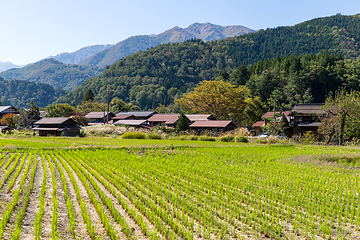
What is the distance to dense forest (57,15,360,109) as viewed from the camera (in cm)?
10838

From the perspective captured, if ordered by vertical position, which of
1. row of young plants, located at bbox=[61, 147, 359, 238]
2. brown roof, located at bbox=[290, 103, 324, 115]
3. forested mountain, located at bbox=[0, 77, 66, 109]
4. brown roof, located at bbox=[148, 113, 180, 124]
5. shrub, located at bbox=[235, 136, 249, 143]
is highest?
forested mountain, located at bbox=[0, 77, 66, 109]

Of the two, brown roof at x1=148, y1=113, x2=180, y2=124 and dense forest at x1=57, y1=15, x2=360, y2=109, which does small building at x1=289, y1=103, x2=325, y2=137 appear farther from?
dense forest at x1=57, y1=15, x2=360, y2=109

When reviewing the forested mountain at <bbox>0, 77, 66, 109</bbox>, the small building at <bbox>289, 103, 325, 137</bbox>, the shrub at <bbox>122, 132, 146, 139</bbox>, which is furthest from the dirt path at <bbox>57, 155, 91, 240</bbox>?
the forested mountain at <bbox>0, 77, 66, 109</bbox>

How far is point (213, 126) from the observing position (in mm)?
40094

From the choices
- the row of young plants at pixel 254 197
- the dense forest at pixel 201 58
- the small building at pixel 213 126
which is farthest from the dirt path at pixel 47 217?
the dense forest at pixel 201 58

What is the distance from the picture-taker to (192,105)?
56031 mm

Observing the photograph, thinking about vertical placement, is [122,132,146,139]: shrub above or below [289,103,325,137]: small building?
below

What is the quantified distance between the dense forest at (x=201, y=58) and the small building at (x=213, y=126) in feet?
122

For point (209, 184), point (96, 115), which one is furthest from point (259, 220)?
point (96, 115)

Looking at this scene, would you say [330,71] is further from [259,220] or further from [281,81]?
[259,220]

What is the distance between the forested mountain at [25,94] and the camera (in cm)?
14950

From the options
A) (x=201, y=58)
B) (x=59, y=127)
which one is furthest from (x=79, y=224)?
(x=201, y=58)

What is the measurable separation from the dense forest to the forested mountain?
128 ft

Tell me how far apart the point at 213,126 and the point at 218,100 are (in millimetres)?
13554
